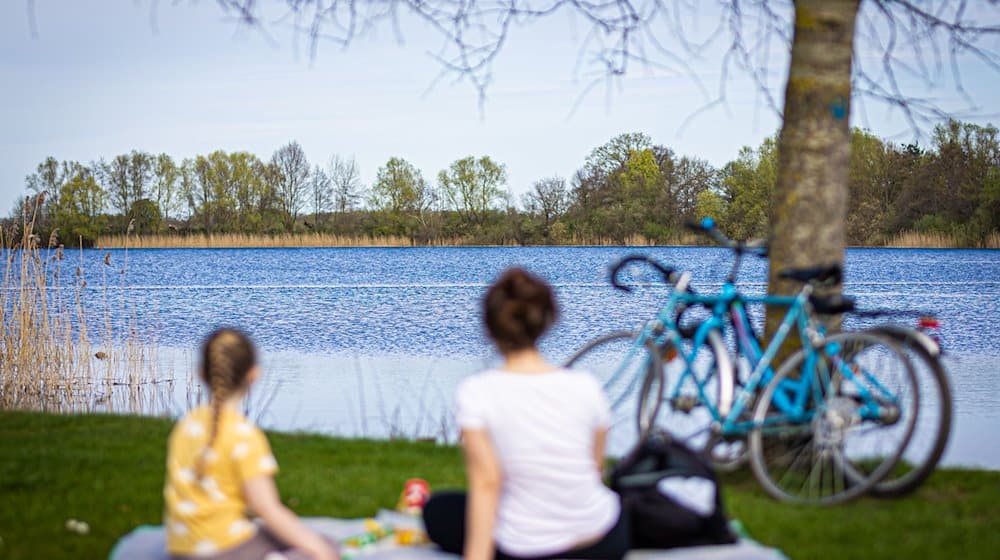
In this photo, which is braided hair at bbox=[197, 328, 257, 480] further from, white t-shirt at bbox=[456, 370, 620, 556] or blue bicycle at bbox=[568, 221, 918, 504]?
blue bicycle at bbox=[568, 221, 918, 504]

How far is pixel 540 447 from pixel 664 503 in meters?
0.92

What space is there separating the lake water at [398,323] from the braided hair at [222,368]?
10.8 feet

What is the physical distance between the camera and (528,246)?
70000 millimetres

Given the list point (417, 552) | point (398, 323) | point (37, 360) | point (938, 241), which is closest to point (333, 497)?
point (417, 552)

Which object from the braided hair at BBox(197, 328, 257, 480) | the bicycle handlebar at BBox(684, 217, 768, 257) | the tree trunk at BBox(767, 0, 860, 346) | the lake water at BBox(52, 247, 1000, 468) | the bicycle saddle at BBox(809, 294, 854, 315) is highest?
the tree trunk at BBox(767, 0, 860, 346)

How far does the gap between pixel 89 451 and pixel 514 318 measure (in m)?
4.54

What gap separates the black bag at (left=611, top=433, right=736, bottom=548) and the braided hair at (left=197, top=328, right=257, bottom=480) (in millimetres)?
1619

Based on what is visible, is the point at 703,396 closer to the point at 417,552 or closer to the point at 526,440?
the point at 417,552

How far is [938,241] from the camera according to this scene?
5069cm

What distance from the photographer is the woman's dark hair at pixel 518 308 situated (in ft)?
11.4

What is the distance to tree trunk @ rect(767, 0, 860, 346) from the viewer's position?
589 centimetres

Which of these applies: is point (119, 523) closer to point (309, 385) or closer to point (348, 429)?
point (348, 429)

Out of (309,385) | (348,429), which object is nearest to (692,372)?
(348,429)

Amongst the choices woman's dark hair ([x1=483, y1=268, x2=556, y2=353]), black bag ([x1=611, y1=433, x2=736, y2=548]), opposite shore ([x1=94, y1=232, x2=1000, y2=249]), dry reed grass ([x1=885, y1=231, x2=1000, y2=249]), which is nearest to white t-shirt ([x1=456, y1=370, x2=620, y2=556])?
woman's dark hair ([x1=483, y1=268, x2=556, y2=353])
